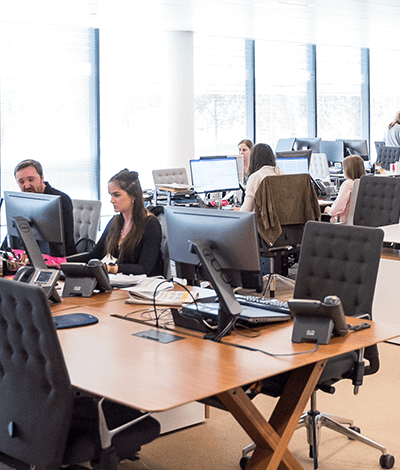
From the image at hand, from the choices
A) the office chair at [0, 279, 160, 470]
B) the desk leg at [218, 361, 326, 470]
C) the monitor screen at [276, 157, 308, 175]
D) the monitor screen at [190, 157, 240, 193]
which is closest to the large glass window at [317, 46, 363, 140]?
the monitor screen at [276, 157, 308, 175]

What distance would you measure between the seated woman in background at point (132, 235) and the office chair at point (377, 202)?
2.20 meters

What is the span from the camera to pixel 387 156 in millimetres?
9969

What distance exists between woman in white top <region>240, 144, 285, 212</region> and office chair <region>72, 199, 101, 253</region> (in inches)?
50.3

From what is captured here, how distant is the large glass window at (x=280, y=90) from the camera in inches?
466

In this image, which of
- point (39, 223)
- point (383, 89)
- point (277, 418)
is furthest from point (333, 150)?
point (277, 418)

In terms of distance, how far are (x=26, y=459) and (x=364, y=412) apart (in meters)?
2.08

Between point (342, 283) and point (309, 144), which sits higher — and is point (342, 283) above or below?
below

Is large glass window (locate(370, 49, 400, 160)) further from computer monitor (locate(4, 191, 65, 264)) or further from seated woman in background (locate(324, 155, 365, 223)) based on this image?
computer monitor (locate(4, 191, 65, 264))

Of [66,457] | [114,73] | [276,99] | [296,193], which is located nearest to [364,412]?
[66,457]

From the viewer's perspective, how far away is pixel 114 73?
9.88 meters

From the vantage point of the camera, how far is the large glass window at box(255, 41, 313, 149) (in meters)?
11.8

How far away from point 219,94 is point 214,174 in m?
4.52

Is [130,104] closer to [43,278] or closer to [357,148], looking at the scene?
[357,148]

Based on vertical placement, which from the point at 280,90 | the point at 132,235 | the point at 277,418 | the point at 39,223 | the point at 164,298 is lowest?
the point at 277,418
